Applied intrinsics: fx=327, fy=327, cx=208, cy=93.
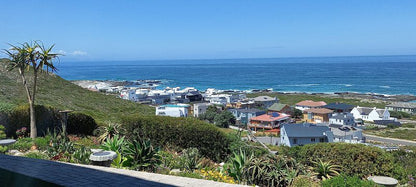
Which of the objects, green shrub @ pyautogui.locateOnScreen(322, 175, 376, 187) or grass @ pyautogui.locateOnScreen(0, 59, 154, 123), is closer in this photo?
green shrub @ pyautogui.locateOnScreen(322, 175, 376, 187)

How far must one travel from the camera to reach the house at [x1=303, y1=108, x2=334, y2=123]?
5800 cm

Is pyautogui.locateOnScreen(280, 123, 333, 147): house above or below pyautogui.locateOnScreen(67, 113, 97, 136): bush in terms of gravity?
below

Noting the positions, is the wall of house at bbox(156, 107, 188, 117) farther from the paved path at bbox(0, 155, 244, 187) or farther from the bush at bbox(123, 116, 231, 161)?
the paved path at bbox(0, 155, 244, 187)

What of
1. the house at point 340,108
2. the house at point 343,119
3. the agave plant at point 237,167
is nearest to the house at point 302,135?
the house at point 343,119

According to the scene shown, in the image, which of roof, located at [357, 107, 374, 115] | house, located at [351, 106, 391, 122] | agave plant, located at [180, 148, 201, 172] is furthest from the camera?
roof, located at [357, 107, 374, 115]

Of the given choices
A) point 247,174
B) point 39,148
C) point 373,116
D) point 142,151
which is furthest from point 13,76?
point 373,116

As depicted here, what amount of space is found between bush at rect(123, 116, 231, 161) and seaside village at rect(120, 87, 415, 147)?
18812mm

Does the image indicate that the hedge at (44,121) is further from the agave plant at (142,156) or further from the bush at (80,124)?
the agave plant at (142,156)

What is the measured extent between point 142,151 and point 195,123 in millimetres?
3238

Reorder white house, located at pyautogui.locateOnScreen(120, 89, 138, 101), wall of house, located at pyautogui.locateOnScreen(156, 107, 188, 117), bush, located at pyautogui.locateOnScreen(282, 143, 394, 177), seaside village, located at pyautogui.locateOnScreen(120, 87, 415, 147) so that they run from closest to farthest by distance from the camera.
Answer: bush, located at pyautogui.locateOnScreen(282, 143, 394, 177), seaside village, located at pyautogui.locateOnScreen(120, 87, 415, 147), wall of house, located at pyautogui.locateOnScreen(156, 107, 188, 117), white house, located at pyautogui.locateOnScreen(120, 89, 138, 101)

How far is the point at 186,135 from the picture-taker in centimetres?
1023

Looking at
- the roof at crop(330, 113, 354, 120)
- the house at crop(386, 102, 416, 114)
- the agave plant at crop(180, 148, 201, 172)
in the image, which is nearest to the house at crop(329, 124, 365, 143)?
the roof at crop(330, 113, 354, 120)

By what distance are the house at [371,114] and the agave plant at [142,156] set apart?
56.7 meters

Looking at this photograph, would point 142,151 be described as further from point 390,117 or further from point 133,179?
point 390,117
